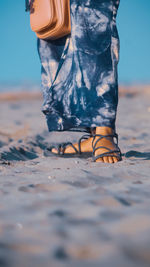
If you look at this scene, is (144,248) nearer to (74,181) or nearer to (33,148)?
(74,181)

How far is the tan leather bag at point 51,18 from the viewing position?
1.77m

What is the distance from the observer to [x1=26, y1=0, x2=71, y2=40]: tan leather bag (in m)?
1.77

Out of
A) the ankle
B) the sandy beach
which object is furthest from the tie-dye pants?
the sandy beach

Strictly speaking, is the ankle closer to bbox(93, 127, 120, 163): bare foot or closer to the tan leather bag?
bbox(93, 127, 120, 163): bare foot

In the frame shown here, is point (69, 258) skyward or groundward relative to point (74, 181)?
groundward

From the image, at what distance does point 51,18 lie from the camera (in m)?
1.78

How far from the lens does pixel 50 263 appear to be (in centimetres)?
61

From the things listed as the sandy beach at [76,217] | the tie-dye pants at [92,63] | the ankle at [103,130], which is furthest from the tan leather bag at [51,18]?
the sandy beach at [76,217]

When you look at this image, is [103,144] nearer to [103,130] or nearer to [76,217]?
[103,130]

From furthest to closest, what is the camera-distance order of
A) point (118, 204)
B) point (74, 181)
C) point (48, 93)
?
point (48, 93) → point (74, 181) → point (118, 204)

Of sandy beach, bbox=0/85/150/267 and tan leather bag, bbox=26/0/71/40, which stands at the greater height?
tan leather bag, bbox=26/0/71/40

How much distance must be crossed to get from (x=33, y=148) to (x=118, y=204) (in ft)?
5.57

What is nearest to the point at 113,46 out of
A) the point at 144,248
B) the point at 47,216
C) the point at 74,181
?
the point at 74,181

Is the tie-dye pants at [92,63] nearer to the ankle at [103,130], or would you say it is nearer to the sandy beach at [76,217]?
the ankle at [103,130]
